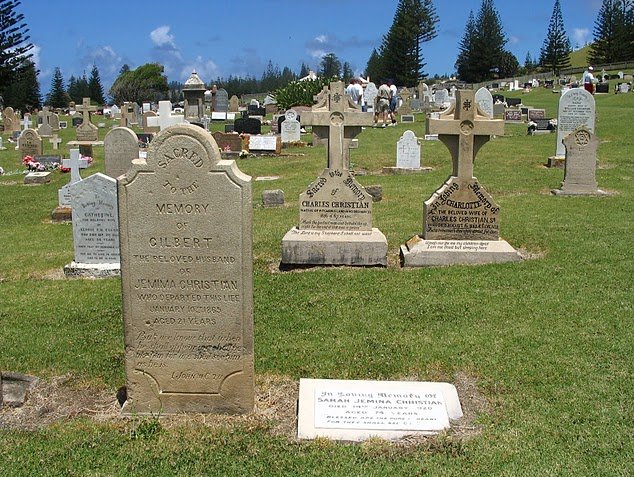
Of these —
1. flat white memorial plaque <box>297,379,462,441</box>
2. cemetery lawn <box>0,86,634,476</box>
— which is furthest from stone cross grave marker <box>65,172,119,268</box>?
flat white memorial plaque <box>297,379,462,441</box>

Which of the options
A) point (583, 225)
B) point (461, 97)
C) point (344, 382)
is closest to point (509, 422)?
→ point (344, 382)

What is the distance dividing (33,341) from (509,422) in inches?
179

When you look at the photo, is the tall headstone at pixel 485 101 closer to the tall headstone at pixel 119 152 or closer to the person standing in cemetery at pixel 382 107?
the person standing in cemetery at pixel 382 107

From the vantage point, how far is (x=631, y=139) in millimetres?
23016

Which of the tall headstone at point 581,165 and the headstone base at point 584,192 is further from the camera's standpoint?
the headstone base at point 584,192

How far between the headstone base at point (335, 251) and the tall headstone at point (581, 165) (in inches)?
260

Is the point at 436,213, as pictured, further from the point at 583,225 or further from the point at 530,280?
the point at 583,225

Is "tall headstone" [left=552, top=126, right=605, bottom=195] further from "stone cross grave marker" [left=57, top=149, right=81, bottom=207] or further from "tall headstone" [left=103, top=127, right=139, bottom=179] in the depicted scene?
"stone cross grave marker" [left=57, top=149, right=81, bottom=207]

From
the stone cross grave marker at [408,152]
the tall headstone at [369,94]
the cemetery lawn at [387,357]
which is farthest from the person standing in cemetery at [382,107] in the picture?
the cemetery lawn at [387,357]

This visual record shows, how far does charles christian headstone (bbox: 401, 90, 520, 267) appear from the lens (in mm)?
9508

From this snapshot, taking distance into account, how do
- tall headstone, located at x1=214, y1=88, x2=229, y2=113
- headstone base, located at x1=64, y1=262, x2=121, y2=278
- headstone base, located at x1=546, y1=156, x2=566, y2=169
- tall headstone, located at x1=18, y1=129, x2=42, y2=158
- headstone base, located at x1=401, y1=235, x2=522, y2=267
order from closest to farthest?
headstone base, located at x1=401, y1=235, x2=522, y2=267 < headstone base, located at x1=64, y1=262, x2=121, y2=278 < headstone base, located at x1=546, y1=156, x2=566, y2=169 < tall headstone, located at x1=18, y1=129, x2=42, y2=158 < tall headstone, located at x1=214, y1=88, x2=229, y2=113

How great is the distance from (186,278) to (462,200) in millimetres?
5507

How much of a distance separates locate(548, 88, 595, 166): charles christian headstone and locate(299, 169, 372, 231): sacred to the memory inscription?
9.73 metres

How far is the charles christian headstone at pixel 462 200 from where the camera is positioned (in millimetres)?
9508
